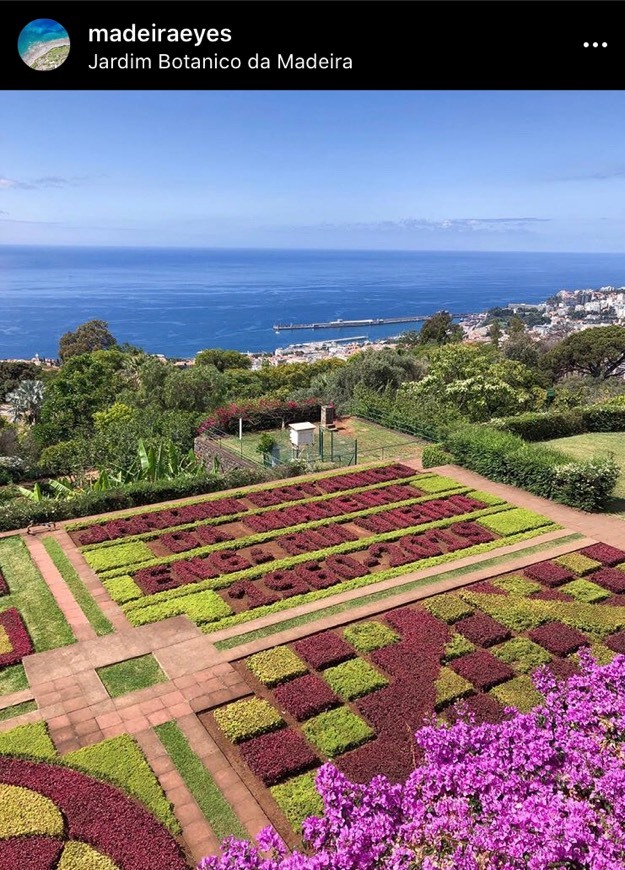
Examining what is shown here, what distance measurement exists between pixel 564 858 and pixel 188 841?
5417 mm

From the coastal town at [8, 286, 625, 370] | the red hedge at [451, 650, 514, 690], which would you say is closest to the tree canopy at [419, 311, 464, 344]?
the coastal town at [8, 286, 625, 370]

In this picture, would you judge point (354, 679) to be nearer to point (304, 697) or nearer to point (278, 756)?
point (304, 697)

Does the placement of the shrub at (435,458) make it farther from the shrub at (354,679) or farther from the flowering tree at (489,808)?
the flowering tree at (489,808)

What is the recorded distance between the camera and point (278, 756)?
33.4ft

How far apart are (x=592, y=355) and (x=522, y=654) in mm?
54823

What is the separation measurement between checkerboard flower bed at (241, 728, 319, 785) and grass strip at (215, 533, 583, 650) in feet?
9.62

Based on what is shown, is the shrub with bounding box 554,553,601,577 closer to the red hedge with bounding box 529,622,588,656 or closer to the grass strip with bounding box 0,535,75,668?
the red hedge with bounding box 529,622,588,656

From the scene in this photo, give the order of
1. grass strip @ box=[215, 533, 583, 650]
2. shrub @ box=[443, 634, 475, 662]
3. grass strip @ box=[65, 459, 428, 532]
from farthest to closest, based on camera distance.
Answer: grass strip @ box=[65, 459, 428, 532] → grass strip @ box=[215, 533, 583, 650] → shrub @ box=[443, 634, 475, 662]

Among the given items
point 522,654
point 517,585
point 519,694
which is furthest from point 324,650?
point 517,585

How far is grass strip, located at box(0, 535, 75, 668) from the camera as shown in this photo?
531 inches

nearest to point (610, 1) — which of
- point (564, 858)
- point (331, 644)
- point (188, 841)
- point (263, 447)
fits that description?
point (564, 858)

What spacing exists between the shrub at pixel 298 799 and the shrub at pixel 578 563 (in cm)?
935

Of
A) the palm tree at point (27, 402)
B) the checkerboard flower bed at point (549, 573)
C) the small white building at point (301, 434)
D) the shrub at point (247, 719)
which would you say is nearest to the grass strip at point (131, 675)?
the shrub at point (247, 719)

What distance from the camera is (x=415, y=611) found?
47.5ft
